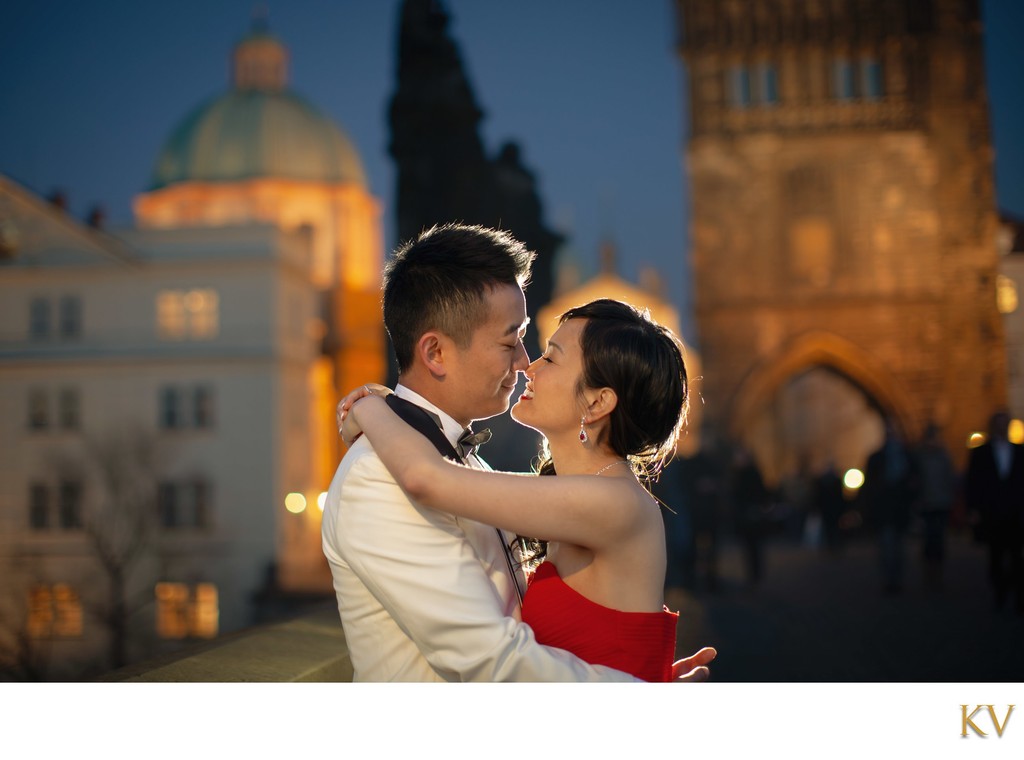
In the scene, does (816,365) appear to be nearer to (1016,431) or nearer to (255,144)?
(255,144)

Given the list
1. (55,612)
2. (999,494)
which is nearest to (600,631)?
(999,494)

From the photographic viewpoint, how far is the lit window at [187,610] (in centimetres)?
2245

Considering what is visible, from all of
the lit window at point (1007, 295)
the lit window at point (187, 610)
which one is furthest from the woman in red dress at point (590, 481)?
the lit window at point (187, 610)

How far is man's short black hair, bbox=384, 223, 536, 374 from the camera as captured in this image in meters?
2.82

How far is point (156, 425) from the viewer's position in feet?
82.0

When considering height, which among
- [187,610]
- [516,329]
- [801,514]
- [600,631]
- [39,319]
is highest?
[39,319]

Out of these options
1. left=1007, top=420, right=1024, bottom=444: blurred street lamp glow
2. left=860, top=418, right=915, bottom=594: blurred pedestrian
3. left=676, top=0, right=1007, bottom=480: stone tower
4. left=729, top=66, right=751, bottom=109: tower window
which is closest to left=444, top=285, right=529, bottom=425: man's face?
left=1007, top=420, right=1024, bottom=444: blurred street lamp glow

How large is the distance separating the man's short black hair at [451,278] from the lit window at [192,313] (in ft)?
83.0

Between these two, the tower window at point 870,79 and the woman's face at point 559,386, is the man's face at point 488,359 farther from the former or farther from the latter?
the tower window at point 870,79

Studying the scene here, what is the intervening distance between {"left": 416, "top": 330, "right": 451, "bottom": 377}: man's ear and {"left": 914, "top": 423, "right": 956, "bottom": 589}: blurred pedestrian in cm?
862

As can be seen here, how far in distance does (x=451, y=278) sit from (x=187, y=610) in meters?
21.5

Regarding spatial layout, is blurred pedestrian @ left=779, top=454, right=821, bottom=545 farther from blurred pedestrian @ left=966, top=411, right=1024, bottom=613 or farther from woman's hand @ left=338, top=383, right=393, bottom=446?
woman's hand @ left=338, top=383, right=393, bottom=446
